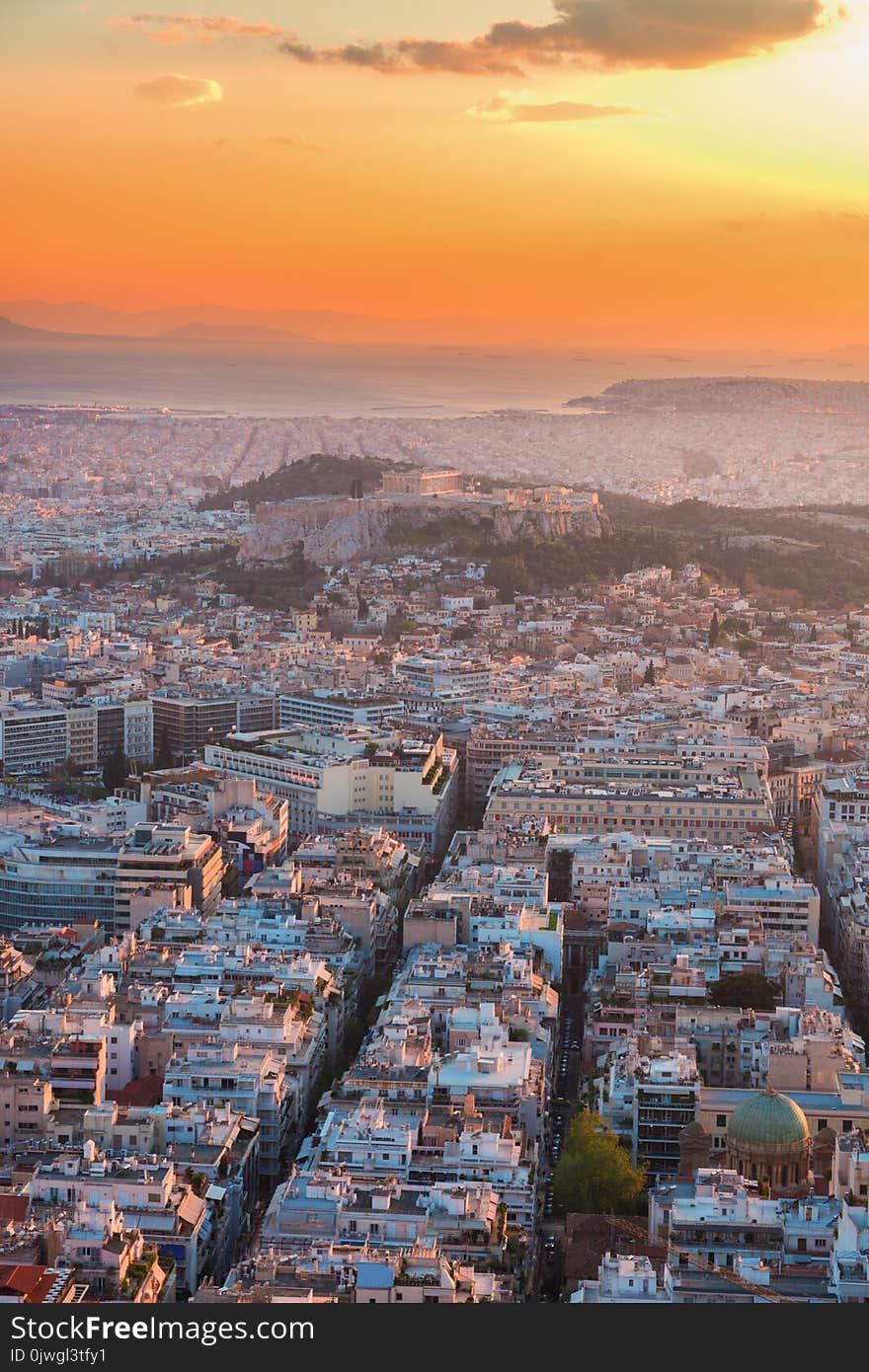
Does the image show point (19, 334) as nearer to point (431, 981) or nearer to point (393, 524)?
point (393, 524)

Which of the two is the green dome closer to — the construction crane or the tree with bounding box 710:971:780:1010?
the construction crane

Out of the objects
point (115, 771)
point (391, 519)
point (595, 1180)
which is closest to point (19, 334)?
point (391, 519)

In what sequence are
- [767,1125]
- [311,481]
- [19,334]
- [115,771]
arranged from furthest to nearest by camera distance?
[311,481], [19,334], [115,771], [767,1125]

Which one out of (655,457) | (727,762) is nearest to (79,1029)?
(727,762)

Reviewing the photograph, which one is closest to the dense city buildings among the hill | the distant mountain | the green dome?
the green dome

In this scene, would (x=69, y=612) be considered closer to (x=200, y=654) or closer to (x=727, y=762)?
(x=200, y=654)
